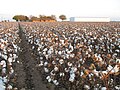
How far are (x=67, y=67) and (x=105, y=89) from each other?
2.46 meters

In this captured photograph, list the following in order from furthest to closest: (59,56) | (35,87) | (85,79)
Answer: (59,56), (35,87), (85,79)

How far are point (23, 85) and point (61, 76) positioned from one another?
1550mm

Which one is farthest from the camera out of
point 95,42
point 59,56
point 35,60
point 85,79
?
point 95,42

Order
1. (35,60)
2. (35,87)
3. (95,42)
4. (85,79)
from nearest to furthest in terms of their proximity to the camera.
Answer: (85,79) < (35,87) < (35,60) < (95,42)

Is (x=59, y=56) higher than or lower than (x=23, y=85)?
higher

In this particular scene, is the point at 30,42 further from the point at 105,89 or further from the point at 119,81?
the point at 105,89

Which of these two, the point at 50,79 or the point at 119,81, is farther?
the point at 50,79

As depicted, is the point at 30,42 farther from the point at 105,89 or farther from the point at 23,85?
the point at 105,89

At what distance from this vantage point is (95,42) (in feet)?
54.3

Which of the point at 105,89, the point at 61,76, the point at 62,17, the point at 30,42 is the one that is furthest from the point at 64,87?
the point at 62,17

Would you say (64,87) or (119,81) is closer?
(119,81)

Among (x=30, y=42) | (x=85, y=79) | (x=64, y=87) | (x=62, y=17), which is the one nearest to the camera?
(x=85, y=79)

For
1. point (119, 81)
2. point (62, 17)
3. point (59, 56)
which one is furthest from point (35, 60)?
point (62, 17)

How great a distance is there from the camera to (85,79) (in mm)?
7492
